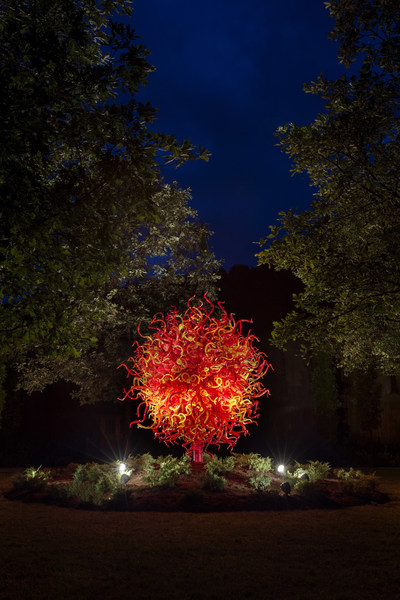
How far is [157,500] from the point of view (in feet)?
38.3

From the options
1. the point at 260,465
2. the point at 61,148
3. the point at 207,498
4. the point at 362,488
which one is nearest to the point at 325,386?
the point at 260,465

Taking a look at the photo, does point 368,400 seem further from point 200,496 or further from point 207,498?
point 200,496

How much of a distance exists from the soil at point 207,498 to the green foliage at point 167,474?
0.15m

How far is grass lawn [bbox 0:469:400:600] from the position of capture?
20.0 ft

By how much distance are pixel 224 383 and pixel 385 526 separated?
5492mm

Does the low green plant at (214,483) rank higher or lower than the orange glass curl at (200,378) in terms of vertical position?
lower

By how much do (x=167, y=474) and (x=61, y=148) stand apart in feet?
30.0

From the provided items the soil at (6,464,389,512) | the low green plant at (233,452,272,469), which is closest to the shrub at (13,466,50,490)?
the soil at (6,464,389,512)

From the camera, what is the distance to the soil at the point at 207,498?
37.3ft

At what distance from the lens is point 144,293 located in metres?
19.9

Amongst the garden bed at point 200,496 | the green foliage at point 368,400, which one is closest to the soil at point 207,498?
the garden bed at point 200,496

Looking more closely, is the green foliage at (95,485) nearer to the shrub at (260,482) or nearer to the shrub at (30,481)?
the shrub at (30,481)

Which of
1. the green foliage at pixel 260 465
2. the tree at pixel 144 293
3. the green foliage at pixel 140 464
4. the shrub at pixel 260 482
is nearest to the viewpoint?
the shrub at pixel 260 482

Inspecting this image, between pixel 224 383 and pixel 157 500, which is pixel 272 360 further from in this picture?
pixel 157 500
